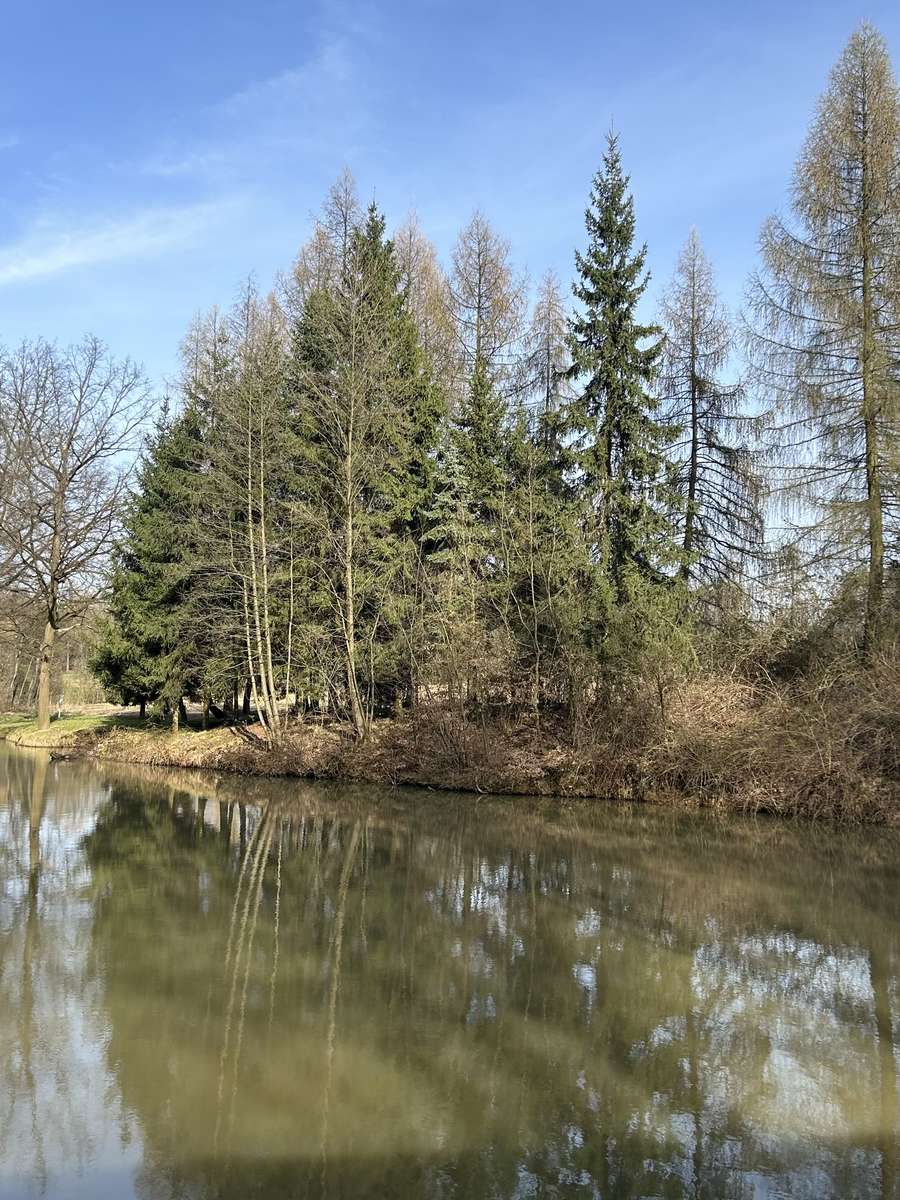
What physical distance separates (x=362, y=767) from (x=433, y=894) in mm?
10887

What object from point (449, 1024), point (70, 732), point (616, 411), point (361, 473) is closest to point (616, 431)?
point (616, 411)

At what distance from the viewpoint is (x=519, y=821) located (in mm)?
14906

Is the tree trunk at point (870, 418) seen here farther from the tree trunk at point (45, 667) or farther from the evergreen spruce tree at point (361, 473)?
the tree trunk at point (45, 667)

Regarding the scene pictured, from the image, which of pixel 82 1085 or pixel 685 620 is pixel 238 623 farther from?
pixel 82 1085

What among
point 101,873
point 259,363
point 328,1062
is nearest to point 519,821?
point 101,873

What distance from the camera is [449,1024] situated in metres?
5.86

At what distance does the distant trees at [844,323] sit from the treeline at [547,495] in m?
0.05

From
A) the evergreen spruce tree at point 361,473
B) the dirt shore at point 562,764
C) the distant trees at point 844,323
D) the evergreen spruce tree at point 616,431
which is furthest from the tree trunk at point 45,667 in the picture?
the distant trees at point 844,323

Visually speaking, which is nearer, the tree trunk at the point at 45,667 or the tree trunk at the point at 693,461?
the tree trunk at the point at 693,461

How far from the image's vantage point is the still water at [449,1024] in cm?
414

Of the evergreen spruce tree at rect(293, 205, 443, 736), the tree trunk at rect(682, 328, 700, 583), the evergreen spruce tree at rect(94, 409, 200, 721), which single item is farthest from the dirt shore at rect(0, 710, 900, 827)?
the tree trunk at rect(682, 328, 700, 583)

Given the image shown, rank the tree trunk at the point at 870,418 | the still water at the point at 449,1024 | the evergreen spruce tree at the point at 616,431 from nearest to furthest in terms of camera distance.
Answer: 1. the still water at the point at 449,1024
2. the tree trunk at the point at 870,418
3. the evergreen spruce tree at the point at 616,431

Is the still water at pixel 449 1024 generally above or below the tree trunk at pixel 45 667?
below

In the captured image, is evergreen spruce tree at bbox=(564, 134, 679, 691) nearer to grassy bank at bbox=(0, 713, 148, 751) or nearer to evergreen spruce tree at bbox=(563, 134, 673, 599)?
evergreen spruce tree at bbox=(563, 134, 673, 599)
